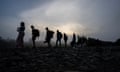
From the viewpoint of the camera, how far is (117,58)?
1723 centimetres

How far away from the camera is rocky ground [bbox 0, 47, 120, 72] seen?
13.2m

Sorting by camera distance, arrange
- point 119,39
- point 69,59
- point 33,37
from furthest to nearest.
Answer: point 119,39
point 33,37
point 69,59

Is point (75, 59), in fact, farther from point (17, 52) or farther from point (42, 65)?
point (17, 52)

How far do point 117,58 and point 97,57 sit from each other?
1721mm

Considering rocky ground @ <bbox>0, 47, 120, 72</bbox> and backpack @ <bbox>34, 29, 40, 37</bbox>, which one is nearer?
rocky ground @ <bbox>0, 47, 120, 72</bbox>

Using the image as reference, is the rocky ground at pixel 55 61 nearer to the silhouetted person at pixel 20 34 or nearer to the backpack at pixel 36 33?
the silhouetted person at pixel 20 34

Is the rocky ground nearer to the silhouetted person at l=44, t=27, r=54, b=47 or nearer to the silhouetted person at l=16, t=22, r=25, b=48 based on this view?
the silhouetted person at l=16, t=22, r=25, b=48

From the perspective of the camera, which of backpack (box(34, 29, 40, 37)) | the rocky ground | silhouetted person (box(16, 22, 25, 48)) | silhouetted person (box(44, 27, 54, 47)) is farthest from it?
silhouetted person (box(44, 27, 54, 47))

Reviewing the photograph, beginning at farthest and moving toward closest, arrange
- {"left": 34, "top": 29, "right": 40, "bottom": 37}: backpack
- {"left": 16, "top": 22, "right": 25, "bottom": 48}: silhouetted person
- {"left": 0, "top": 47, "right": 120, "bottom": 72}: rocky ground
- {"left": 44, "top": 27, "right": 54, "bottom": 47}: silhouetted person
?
{"left": 44, "top": 27, "right": 54, "bottom": 47}: silhouetted person, {"left": 34, "top": 29, "right": 40, "bottom": 37}: backpack, {"left": 16, "top": 22, "right": 25, "bottom": 48}: silhouetted person, {"left": 0, "top": 47, "right": 120, "bottom": 72}: rocky ground

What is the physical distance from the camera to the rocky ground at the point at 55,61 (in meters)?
13.2

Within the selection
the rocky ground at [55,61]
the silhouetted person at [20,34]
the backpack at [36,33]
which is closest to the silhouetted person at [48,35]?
the backpack at [36,33]

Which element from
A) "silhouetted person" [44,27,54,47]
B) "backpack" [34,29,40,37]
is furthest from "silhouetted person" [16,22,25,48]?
"silhouetted person" [44,27,54,47]

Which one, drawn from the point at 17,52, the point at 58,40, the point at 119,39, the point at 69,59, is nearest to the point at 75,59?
the point at 69,59

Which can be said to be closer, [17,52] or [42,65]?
[42,65]
